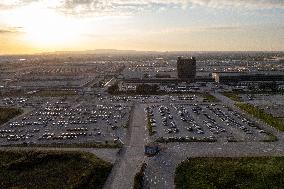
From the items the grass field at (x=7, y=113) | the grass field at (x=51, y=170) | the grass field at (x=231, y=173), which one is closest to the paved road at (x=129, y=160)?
the grass field at (x=51, y=170)

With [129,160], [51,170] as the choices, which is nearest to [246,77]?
[129,160]

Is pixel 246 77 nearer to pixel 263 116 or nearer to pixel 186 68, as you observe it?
pixel 186 68

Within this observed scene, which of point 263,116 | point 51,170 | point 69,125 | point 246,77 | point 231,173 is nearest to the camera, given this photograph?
point 231,173

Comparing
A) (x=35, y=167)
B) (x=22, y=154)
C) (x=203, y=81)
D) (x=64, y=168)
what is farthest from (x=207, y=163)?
(x=203, y=81)

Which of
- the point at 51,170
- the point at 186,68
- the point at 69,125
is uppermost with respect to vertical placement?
the point at 186,68

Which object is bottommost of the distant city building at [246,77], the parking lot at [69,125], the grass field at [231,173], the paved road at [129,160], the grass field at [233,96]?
the parking lot at [69,125]

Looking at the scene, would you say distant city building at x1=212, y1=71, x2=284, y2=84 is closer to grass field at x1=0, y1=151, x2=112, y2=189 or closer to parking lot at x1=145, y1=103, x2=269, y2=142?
parking lot at x1=145, y1=103, x2=269, y2=142

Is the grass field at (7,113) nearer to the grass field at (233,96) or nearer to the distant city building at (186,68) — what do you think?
the grass field at (233,96)
